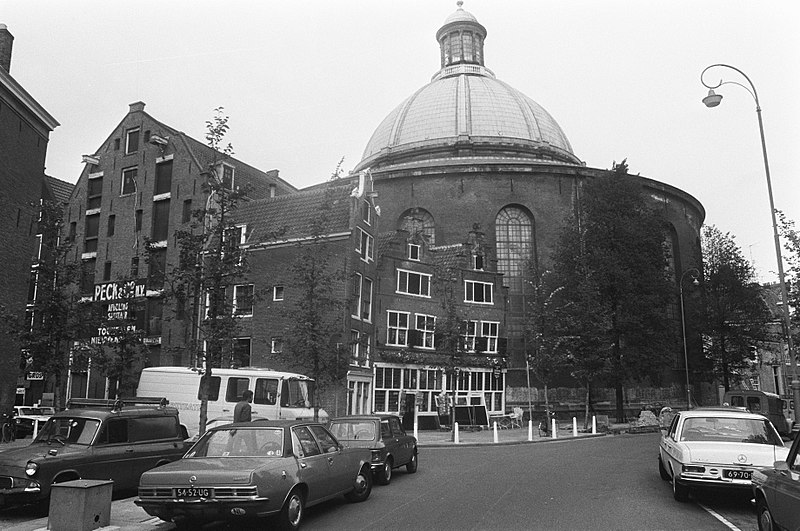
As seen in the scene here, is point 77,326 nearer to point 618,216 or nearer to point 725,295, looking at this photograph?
point 618,216

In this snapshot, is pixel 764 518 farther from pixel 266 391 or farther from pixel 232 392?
pixel 232 392

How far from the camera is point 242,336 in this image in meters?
34.1

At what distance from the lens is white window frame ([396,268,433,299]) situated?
38.5 meters

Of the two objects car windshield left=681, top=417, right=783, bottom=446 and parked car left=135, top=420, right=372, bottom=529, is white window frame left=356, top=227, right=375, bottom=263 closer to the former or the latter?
car windshield left=681, top=417, right=783, bottom=446

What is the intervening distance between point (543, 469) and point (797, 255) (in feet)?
50.9

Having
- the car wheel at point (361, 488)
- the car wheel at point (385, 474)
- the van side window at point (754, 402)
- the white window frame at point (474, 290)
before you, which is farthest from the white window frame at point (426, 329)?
the car wheel at point (361, 488)

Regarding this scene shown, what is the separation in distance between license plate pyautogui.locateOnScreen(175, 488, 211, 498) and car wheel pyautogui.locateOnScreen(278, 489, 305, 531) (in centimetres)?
104

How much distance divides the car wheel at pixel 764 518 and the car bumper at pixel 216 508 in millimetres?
6235

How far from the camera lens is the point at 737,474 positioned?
35.6 feet

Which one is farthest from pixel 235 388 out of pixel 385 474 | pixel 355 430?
pixel 385 474

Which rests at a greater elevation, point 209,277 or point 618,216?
point 618,216

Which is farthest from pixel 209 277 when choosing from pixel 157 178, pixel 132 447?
pixel 157 178

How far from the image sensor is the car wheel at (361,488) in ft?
39.7

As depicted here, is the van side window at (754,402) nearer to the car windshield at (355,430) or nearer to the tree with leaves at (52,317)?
the car windshield at (355,430)
